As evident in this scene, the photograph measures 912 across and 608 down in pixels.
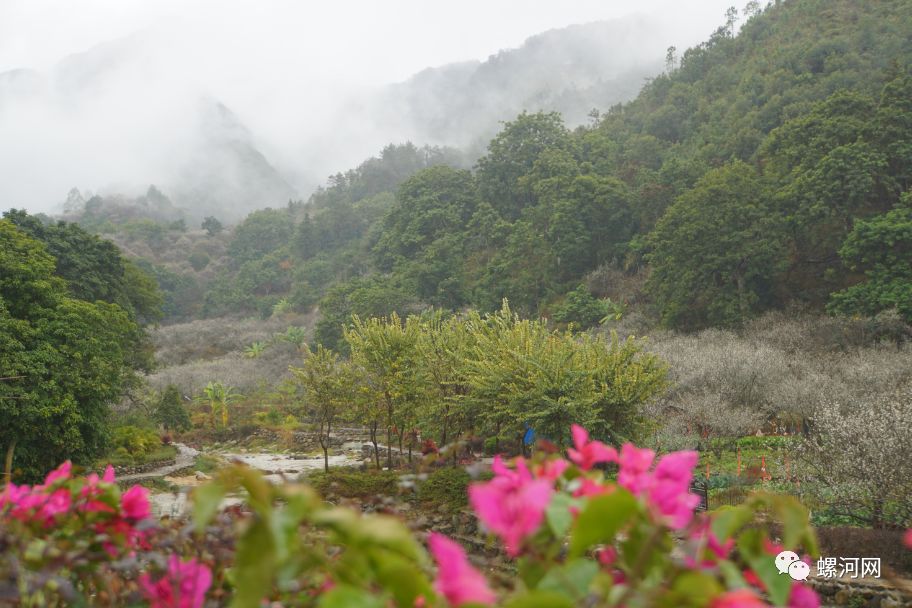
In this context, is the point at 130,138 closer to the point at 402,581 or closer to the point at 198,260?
the point at 198,260

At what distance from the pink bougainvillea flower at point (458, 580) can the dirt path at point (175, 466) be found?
54.8 feet

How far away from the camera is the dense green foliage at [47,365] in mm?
10031

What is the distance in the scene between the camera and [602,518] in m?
0.74

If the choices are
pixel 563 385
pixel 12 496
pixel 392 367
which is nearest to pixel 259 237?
pixel 392 367

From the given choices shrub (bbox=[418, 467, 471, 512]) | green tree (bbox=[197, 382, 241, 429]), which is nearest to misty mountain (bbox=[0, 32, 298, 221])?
green tree (bbox=[197, 382, 241, 429])

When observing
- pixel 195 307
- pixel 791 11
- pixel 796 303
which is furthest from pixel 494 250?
pixel 195 307

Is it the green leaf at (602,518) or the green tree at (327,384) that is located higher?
the green leaf at (602,518)

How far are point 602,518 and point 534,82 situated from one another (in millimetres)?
112555

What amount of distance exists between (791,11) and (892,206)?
25652 millimetres

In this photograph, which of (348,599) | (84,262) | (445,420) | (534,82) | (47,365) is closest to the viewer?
(348,599)

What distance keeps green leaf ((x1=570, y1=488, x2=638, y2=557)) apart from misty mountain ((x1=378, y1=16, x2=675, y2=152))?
Result: 3401 inches

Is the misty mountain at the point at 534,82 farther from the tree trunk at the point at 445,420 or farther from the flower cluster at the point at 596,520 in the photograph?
the flower cluster at the point at 596,520

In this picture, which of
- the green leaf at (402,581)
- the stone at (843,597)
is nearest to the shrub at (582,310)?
the stone at (843,597)

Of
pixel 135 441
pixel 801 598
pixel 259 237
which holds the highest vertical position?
pixel 259 237
